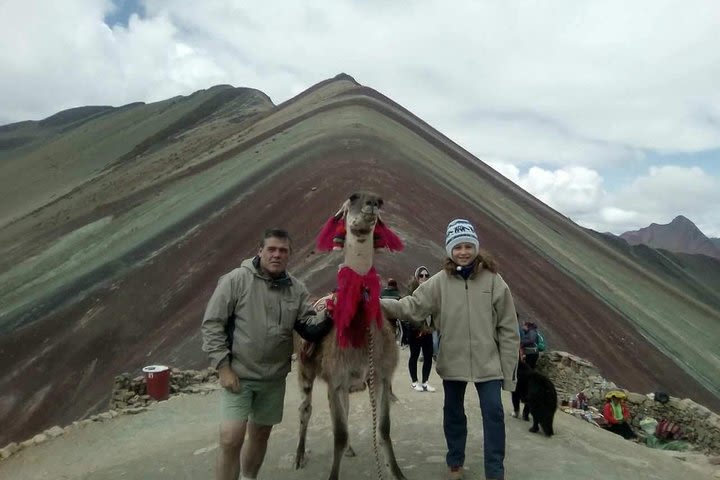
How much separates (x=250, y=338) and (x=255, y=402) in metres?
0.51

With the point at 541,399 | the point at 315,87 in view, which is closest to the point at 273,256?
the point at 541,399

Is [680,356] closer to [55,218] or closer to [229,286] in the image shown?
[229,286]

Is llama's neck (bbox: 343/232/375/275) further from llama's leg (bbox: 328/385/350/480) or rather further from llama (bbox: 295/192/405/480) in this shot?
llama's leg (bbox: 328/385/350/480)

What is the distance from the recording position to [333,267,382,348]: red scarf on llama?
14.5ft

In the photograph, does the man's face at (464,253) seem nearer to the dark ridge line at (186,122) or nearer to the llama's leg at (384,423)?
the llama's leg at (384,423)

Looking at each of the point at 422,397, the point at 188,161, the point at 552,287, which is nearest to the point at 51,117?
the point at 188,161

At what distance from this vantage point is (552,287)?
2009 cm

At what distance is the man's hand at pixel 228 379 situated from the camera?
13.2ft

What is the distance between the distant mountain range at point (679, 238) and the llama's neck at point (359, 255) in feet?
542

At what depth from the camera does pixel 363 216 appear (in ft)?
14.8

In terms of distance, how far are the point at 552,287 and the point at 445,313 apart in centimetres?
1664

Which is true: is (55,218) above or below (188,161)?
below

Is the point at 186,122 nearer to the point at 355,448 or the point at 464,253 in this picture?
the point at 355,448

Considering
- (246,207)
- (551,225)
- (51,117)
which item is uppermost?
(51,117)
